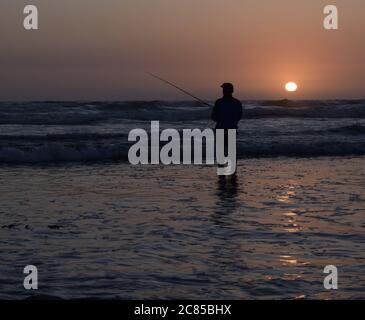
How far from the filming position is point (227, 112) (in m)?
12.5

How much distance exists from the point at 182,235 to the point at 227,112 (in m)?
5.57

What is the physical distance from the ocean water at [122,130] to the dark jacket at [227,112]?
3.71m

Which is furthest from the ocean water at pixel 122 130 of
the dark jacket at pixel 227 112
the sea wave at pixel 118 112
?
the dark jacket at pixel 227 112

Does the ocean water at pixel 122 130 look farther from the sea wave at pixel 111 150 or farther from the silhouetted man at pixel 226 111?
the silhouetted man at pixel 226 111

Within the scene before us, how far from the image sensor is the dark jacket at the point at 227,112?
40.8ft

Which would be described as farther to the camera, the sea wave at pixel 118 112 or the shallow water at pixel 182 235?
the sea wave at pixel 118 112

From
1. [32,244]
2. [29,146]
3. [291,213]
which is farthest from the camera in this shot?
[29,146]

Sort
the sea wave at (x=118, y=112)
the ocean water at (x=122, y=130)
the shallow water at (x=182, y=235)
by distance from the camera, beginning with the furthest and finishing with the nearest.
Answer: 1. the sea wave at (x=118, y=112)
2. the ocean water at (x=122, y=130)
3. the shallow water at (x=182, y=235)

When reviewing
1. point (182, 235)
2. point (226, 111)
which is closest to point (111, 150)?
point (226, 111)

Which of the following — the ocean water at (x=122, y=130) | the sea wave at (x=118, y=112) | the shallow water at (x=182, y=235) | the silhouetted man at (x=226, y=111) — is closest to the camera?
the shallow water at (x=182, y=235)
